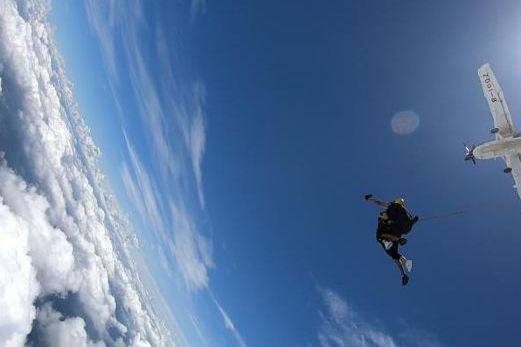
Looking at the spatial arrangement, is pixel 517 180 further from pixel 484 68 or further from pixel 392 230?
pixel 392 230

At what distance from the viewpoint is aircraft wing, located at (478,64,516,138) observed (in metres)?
32.7

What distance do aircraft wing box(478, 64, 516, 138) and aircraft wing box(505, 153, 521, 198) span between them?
1.90m

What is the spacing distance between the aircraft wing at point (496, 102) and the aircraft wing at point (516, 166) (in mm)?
1903

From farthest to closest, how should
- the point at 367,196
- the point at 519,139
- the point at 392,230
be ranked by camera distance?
the point at 519,139 → the point at 392,230 → the point at 367,196

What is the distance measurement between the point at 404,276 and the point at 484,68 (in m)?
22.1

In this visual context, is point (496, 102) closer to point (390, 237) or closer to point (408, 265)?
point (408, 265)

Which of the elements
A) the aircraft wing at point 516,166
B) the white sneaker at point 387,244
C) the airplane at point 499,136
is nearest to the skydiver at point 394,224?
the white sneaker at point 387,244

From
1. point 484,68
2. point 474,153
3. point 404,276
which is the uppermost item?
point 484,68

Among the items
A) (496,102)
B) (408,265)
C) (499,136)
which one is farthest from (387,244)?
(496,102)

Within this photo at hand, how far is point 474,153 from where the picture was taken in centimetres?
3191

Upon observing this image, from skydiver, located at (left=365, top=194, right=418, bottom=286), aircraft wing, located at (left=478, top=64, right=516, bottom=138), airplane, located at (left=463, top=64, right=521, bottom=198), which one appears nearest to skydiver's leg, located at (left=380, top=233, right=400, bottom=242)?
skydiver, located at (left=365, top=194, right=418, bottom=286)

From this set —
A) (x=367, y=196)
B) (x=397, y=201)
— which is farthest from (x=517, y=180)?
(x=367, y=196)

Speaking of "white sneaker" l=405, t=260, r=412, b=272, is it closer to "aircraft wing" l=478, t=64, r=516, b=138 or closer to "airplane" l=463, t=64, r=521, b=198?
"airplane" l=463, t=64, r=521, b=198

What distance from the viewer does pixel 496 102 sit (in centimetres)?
3334
